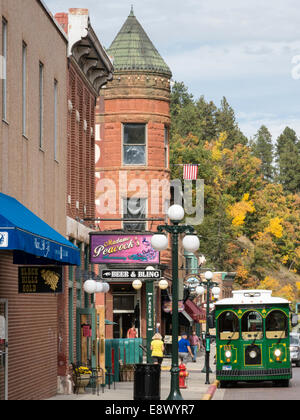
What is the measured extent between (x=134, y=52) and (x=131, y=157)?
549 cm

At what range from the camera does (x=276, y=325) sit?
33.2 metres

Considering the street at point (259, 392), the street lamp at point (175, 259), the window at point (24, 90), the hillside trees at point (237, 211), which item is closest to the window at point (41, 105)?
the window at point (24, 90)

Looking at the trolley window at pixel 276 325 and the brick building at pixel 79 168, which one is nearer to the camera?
the brick building at pixel 79 168

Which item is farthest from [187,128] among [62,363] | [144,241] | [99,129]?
[62,363]

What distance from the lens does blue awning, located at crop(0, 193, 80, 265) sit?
1546 centimetres

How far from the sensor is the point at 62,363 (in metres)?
27.1

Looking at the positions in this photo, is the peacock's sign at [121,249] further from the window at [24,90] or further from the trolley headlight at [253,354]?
the window at [24,90]

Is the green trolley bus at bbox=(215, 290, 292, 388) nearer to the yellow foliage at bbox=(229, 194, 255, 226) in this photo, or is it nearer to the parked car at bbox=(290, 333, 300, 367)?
the parked car at bbox=(290, 333, 300, 367)

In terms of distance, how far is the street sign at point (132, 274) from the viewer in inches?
1209

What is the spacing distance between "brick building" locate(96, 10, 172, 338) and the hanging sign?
26.6 meters

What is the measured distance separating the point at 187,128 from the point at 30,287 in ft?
377

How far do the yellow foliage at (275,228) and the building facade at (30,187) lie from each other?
278 ft
